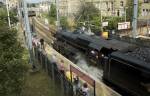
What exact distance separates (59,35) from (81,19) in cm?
2886

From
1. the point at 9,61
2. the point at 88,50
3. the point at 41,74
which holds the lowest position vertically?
the point at 41,74

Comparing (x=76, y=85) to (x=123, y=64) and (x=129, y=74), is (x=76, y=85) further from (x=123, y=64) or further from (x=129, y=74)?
(x=129, y=74)

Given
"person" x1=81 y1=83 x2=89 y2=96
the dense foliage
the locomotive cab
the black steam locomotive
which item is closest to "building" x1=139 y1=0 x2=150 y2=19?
the black steam locomotive

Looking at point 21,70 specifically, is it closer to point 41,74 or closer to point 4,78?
point 4,78

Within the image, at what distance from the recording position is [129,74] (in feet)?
44.1

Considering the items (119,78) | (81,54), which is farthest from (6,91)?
(81,54)

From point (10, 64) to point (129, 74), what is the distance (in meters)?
6.14

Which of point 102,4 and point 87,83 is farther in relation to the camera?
point 102,4

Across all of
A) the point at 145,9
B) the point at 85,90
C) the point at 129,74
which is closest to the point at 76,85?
the point at 85,90

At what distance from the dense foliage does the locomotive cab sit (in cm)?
542

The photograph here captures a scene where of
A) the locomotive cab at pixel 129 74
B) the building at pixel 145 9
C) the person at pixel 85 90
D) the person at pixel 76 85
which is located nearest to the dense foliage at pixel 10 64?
the person at pixel 76 85

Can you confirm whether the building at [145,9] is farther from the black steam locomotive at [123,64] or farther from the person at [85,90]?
the person at [85,90]

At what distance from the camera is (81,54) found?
22.9 meters

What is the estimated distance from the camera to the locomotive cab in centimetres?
1238
